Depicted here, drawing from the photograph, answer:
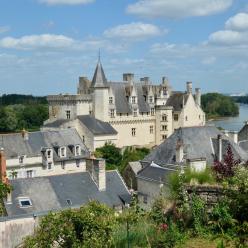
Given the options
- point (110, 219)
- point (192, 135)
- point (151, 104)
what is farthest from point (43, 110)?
point (110, 219)

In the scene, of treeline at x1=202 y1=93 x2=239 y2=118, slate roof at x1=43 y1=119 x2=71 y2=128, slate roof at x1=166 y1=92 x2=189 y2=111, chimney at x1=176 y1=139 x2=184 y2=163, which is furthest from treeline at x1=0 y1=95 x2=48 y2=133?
chimney at x1=176 y1=139 x2=184 y2=163

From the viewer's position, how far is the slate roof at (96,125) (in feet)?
149

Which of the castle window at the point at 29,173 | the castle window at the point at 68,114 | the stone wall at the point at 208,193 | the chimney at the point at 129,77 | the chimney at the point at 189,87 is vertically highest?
the chimney at the point at 129,77

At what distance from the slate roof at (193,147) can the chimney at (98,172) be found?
4157 mm

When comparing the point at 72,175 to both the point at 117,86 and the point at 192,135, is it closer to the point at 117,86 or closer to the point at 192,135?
the point at 192,135

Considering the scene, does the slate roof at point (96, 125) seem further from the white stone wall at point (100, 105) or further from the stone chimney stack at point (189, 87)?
the stone chimney stack at point (189, 87)

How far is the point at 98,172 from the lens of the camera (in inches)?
776

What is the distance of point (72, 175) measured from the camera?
19906mm

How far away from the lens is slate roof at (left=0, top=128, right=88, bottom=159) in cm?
3300

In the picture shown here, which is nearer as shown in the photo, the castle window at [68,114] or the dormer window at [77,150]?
the dormer window at [77,150]

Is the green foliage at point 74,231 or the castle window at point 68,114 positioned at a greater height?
the castle window at point 68,114

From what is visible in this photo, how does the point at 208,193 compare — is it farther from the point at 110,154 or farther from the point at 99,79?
the point at 99,79

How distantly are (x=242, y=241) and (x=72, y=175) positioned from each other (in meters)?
13.2

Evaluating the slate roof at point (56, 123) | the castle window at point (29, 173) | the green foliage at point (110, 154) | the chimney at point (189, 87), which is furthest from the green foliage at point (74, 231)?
the chimney at point (189, 87)
